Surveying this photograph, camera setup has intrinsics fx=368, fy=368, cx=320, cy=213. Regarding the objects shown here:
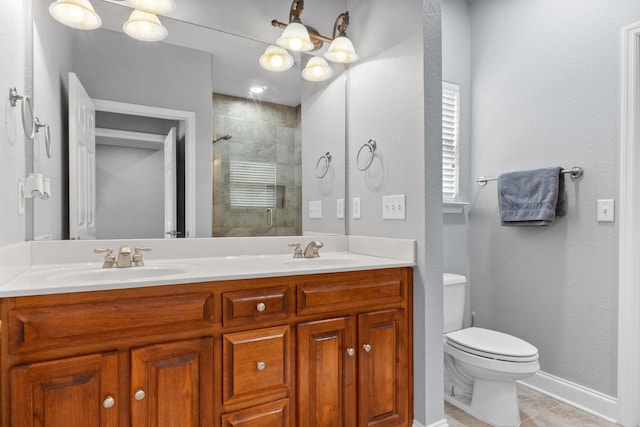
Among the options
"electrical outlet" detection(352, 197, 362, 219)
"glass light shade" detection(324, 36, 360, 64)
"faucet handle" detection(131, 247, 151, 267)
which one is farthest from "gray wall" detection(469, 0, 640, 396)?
"faucet handle" detection(131, 247, 151, 267)

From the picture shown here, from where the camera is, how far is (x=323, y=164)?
2.21 metres

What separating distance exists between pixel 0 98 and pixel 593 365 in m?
2.89

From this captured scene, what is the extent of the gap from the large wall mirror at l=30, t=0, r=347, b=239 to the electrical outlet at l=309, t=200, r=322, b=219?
0.03 meters

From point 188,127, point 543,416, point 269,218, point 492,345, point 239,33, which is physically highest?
point 239,33

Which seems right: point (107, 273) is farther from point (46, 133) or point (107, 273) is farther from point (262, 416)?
point (262, 416)

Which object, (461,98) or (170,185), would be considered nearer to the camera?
(170,185)

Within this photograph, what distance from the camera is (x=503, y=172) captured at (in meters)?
2.49

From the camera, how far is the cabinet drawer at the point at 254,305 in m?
1.29

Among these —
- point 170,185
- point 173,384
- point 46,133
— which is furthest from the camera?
point 170,185

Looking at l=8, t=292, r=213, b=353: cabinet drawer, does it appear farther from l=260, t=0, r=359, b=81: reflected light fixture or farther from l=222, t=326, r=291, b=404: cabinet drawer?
l=260, t=0, r=359, b=81: reflected light fixture

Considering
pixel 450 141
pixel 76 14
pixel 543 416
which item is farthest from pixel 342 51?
pixel 543 416

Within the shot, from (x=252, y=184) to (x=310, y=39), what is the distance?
0.89 metres

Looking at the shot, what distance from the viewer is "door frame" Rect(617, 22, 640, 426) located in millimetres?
1832

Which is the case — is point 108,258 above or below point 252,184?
below
